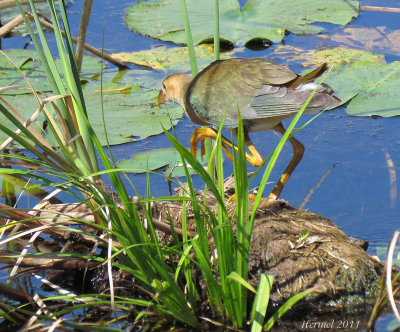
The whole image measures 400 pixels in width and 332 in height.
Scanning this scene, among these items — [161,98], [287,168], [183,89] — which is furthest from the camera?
[161,98]

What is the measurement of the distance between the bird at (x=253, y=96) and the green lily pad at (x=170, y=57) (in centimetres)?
136

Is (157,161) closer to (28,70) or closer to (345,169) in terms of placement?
(345,169)

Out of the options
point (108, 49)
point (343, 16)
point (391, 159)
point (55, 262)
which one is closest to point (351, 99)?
point (391, 159)

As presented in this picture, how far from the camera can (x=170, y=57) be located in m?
5.30

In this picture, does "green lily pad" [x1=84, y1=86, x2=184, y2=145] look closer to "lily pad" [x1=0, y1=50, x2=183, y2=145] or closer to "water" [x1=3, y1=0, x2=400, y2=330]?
"lily pad" [x1=0, y1=50, x2=183, y2=145]

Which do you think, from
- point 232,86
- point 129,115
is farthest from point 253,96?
point 129,115

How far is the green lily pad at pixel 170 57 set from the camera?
5.13 meters

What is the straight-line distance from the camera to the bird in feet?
11.3

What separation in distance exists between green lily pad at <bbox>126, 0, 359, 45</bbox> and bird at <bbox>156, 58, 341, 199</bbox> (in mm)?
1788

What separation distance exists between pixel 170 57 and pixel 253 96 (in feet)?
6.28

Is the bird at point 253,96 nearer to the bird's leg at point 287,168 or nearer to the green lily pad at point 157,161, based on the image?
the bird's leg at point 287,168

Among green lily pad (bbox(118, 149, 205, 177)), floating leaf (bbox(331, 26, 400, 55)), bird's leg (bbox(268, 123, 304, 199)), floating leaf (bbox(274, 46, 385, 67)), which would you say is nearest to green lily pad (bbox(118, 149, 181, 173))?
green lily pad (bbox(118, 149, 205, 177))

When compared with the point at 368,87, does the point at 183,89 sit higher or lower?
higher

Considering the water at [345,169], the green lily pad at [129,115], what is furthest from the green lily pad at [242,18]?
the green lily pad at [129,115]
